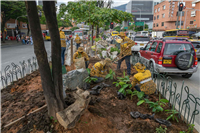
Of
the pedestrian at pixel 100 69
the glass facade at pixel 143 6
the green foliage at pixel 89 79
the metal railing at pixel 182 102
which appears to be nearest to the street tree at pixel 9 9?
the pedestrian at pixel 100 69

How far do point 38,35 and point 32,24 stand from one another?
19 centimetres

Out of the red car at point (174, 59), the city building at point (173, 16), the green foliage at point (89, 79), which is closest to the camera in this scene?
the green foliage at point (89, 79)

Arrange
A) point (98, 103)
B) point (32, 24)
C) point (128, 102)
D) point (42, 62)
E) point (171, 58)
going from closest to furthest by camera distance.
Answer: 1. point (32, 24)
2. point (42, 62)
3. point (98, 103)
4. point (128, 102)
5. point (171, 58)

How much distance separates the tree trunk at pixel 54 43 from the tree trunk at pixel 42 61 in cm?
4

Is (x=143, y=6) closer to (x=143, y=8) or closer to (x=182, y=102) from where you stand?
(x=143, y=8)

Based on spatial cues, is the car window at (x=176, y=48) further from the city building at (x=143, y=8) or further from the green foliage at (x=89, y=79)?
the city building at (x=143, y=8)

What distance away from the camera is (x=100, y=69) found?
541cm

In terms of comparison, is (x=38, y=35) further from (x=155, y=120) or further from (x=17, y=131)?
(x=155, y=120)

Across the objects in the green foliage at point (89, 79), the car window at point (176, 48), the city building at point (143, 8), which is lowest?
the green foliage at point (89, 79)

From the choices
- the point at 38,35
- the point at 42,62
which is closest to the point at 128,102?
the point at 42,62

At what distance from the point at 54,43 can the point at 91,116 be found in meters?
1.62

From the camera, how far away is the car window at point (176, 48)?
6191mm

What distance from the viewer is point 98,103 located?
373 centimetres

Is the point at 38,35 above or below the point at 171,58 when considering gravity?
above
